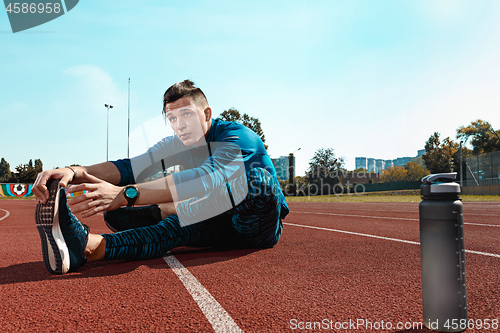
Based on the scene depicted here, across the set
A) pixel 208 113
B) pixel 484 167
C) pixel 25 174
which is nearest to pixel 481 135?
pixel 484 167

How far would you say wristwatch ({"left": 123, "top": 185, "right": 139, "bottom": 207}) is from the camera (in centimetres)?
183

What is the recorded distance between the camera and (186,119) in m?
2.83

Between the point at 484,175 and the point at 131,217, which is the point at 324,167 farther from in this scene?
the point at 131,217

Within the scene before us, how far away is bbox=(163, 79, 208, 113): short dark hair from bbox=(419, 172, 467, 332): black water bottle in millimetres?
2133

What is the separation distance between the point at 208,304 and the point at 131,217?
1480mm

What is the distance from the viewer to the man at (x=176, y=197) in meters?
1.99

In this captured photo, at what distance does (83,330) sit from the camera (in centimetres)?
143

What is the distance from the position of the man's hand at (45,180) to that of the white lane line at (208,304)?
1033mm

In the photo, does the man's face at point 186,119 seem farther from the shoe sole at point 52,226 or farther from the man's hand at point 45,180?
the shoe sole at point 52,226

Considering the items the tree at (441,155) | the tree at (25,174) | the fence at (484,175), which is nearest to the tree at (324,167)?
the tree at (441,155)

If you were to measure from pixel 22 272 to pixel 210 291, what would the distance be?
5.44 ft

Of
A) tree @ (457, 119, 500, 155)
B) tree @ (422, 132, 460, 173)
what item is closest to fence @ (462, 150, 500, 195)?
tree @ (457, 119, 500, 155)

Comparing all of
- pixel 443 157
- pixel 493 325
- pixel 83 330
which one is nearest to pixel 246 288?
pixel 83 330

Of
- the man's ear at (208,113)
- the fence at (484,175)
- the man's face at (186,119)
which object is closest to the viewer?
the man's face at (186,119)
